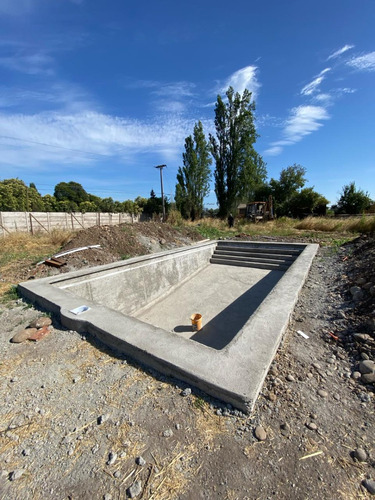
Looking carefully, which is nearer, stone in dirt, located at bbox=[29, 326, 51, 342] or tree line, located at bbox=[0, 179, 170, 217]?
stone in dirt, located at bbox=[29, 326, 51, 342]

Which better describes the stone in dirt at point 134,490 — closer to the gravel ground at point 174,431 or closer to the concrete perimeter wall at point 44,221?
the gravel ground at point 174,431

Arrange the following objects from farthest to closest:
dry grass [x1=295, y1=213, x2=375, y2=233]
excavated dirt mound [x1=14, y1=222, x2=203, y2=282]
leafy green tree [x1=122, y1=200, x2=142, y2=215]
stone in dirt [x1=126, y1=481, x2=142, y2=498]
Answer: leafy green tree [x1=122, y1=200, x2=142, y2=215] < dry grass [x1=295, y1=213, x2=375, y2=233] < excavated dirt mound [x1=14, y1=222, x2=203, y2=282] < stone in dirt [x1=126, y1=481, x2=142, y2=498]

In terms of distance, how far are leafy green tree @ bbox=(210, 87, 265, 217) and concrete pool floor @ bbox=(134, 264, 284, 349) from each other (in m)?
15.7

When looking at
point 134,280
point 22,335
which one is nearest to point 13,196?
point 134,280

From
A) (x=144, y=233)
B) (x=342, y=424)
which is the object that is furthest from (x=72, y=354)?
(x=144, y=233)

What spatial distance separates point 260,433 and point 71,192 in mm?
52301

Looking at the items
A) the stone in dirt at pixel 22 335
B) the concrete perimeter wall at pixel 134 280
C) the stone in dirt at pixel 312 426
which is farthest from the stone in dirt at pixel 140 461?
the concrete perimeter wall at pixel 134 280

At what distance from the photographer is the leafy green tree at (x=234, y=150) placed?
2147 cm

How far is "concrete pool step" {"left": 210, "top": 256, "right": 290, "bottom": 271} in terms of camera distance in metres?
7.44

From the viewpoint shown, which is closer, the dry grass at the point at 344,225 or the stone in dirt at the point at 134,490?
the stone in dirt at the point at 134,490

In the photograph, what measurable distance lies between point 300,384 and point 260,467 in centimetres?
79

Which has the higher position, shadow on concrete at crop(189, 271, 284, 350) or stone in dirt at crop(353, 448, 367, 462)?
stone in dirt at crop(353, 448, 367, 462)

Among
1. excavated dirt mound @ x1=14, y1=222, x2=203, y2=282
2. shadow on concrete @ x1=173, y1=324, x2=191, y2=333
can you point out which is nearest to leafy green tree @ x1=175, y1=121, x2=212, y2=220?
excavated dirt mound @ x1=14, y1=222, x2=203, y2=282

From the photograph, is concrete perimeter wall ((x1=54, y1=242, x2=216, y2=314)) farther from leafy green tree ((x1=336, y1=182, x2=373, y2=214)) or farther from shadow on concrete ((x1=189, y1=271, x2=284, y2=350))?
leafy green tree ((x1=336, y1=182, x2=373, y2=214))
